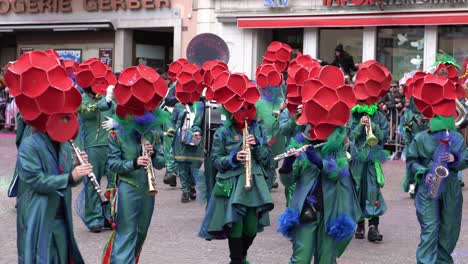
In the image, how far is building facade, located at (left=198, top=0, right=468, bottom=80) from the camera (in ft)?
79.0

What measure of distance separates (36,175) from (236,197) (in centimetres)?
249

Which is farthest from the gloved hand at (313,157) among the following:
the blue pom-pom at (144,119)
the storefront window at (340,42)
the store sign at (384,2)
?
the storefront window at (340,42)

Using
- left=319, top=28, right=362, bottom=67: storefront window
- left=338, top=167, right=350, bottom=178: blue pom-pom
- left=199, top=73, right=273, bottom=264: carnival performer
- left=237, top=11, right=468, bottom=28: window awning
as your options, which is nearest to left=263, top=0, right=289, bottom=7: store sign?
left=237, top=11, right=468, bottom=28: window awning

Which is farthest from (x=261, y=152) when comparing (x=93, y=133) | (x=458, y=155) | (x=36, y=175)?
(x=93, y=133)

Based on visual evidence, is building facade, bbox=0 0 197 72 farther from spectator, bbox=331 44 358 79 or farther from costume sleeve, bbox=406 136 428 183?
costume sleeve, bbox=406 136 428 183

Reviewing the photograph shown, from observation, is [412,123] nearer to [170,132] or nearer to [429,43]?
[170,132]

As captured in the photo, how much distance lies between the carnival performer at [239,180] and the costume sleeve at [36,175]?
2.31m

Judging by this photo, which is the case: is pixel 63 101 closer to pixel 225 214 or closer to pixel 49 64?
pixel 49 64

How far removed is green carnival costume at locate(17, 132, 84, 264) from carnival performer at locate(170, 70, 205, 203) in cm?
628

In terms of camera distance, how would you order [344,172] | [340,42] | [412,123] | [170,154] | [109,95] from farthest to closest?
[340,42]
[170,154]
[412,123]
[109,95]
[344,172]

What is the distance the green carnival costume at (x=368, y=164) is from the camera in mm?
10406

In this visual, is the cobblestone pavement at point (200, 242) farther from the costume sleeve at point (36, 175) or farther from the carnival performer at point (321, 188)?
the costume sleeve at point (36, 175)

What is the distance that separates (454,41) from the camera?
24219 millimetres

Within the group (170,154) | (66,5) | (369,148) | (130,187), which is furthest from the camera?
(66,5)
